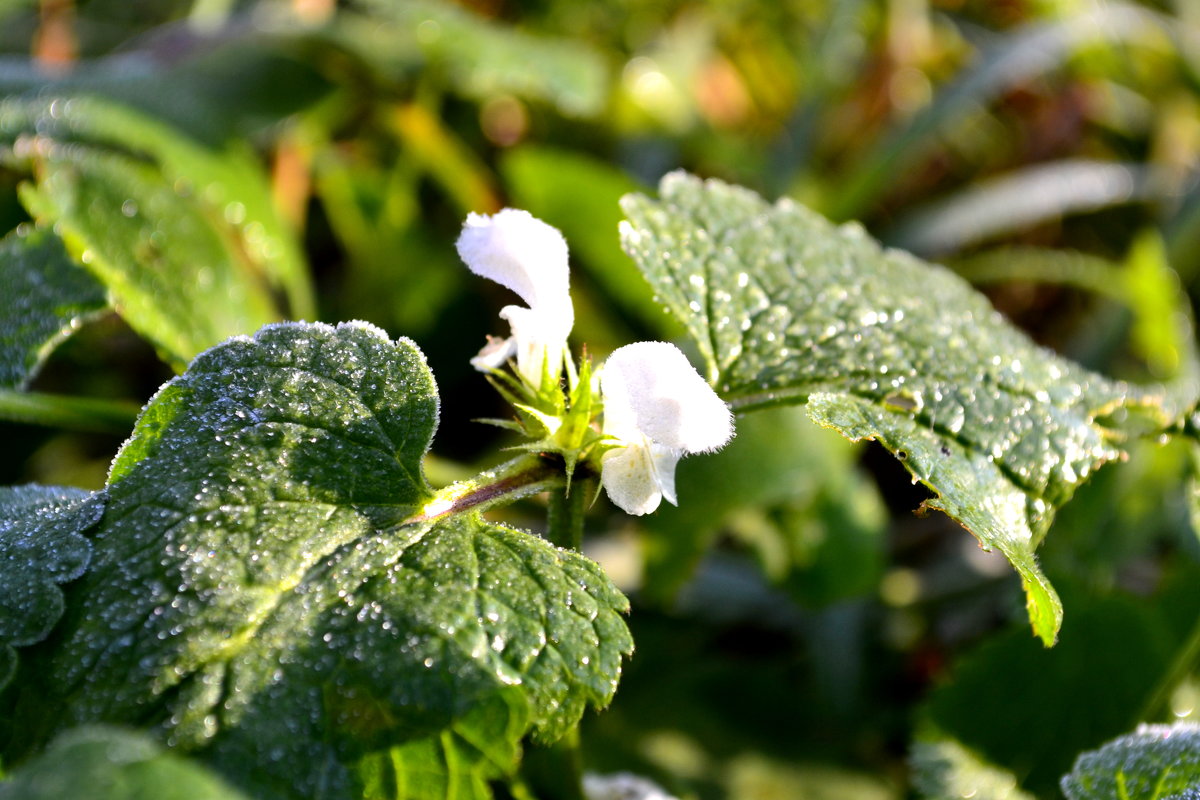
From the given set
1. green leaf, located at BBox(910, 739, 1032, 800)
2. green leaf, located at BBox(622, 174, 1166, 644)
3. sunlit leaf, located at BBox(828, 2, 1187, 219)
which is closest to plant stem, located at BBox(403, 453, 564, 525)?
green leaf, located at BBox(622, 174, 1166, 644)

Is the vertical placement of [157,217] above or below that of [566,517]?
below

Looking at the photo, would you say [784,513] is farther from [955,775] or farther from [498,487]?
[498,487]

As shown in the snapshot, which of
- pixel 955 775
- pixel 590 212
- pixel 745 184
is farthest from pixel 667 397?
pixel 745 184

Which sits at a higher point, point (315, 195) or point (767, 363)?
point (767, 363)

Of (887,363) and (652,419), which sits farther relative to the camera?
(887,363)

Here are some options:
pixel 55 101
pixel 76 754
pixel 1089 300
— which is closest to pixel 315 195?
pixel 55 101

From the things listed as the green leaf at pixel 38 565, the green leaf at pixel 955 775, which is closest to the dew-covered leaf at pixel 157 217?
the green leaf at pixel 38 565

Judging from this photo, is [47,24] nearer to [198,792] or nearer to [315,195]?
[315,195]
